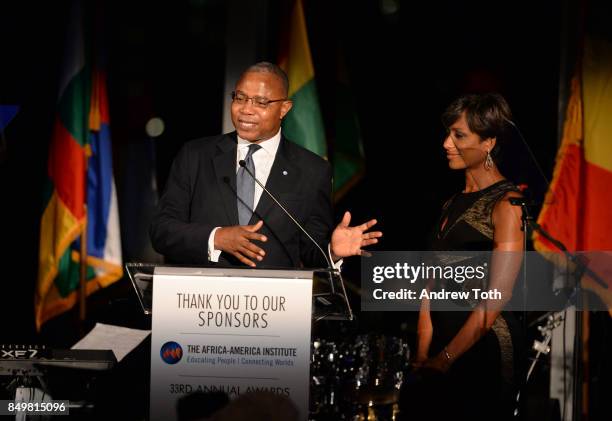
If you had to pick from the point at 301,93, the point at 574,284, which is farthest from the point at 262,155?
the point at 301,93

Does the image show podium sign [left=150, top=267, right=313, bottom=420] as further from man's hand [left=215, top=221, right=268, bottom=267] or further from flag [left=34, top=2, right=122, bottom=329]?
flag [left=34, top=2, right=122, bottom=329]

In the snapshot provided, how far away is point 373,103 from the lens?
6617mm

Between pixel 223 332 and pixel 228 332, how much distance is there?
16mm

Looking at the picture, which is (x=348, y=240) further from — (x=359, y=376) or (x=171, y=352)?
(x=359, y=376)

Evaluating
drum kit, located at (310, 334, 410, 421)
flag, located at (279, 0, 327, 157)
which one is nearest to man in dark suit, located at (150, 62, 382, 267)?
drum kit, located at (310, 334, 410, 421)

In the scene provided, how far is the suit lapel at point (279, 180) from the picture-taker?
3.58 metres

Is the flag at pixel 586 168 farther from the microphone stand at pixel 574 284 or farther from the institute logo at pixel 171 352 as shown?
the institute logo at pixel 171 352

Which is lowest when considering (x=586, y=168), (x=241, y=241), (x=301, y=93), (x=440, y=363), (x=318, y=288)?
(x=440, y=363)

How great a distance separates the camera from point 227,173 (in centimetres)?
361

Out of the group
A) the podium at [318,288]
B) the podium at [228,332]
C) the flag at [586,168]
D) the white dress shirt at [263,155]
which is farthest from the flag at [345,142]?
the podium at [228,332]

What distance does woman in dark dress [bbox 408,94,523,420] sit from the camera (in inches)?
135

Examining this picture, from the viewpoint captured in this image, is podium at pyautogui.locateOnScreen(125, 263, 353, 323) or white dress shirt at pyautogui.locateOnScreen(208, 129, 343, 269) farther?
white dress shirt at pyautogui.locateOnScreen(208, 129, 343, 269)

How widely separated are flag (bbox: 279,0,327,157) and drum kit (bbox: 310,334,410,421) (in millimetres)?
1390

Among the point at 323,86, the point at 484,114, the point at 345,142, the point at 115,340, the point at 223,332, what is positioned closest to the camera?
the point at 223,332
